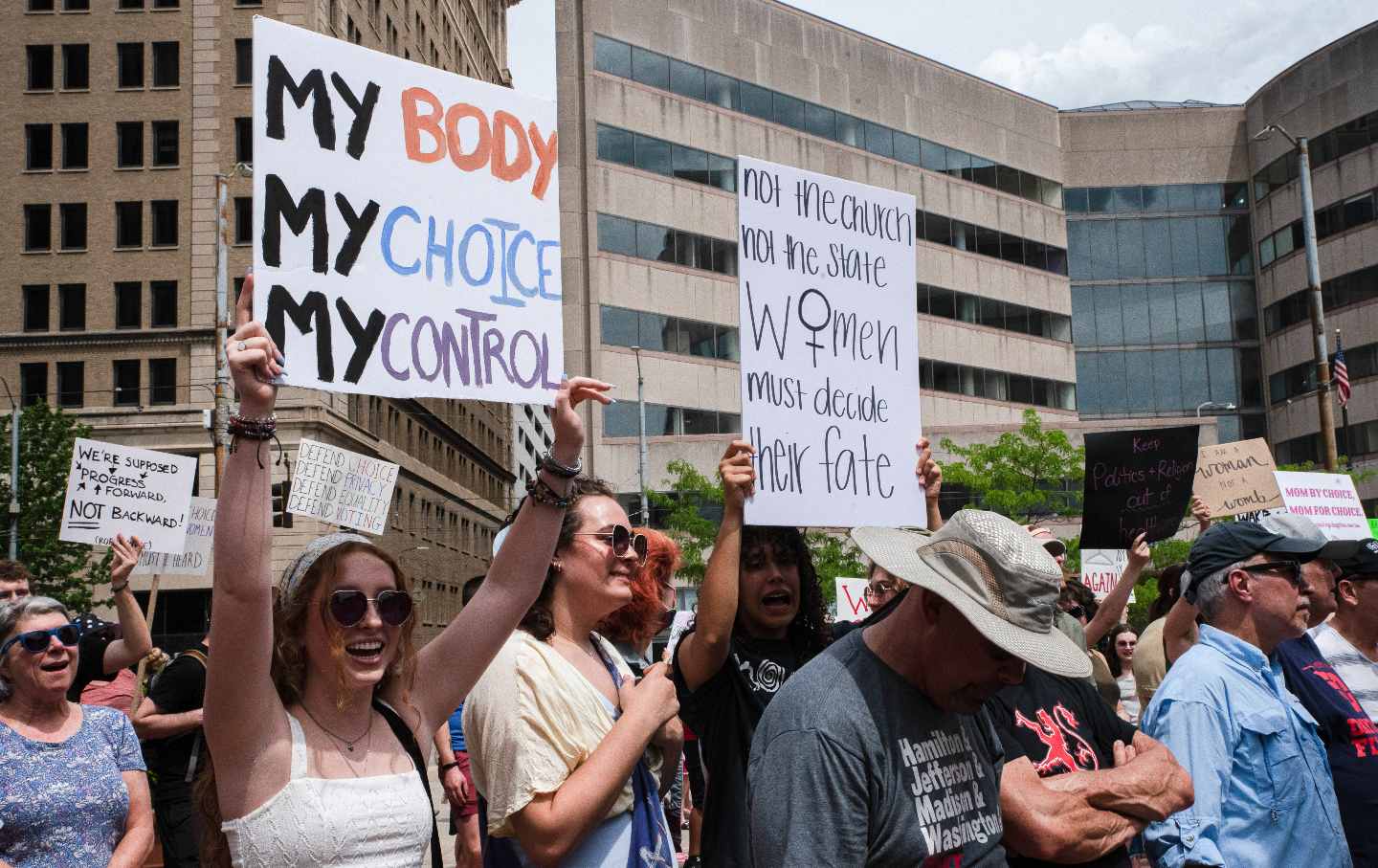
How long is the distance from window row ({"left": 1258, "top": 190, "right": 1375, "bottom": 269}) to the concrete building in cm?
4119

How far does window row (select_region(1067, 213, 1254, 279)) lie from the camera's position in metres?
64.6

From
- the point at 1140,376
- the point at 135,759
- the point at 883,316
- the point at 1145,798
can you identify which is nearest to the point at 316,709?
the point at 1145,798

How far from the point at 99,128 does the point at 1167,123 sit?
156 feet

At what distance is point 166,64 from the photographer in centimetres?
5325

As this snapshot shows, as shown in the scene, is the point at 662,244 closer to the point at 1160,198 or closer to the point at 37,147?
the point at 37,147

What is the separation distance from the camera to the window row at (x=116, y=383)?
51000mm

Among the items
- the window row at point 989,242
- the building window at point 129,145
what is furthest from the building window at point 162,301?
the window row at point 989,242

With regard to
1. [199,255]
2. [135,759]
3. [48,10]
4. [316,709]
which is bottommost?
[135,759]

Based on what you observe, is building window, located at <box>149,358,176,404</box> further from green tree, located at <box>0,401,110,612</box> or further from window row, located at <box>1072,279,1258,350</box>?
window row, located at <box>1072,279,1258,350</box>

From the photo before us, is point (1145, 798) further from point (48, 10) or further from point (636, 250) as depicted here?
point (48, 10)

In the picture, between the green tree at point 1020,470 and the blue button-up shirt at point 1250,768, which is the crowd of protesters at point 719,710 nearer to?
the blue button-up shirt at point 1250,768

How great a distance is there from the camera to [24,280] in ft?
171

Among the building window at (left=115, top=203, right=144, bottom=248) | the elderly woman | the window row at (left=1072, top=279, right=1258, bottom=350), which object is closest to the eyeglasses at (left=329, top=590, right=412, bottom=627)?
the elderly woman

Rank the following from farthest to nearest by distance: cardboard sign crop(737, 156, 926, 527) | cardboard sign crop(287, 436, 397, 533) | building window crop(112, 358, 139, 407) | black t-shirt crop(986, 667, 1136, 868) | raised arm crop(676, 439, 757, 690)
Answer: building window crop(112, 358, 139, 407) → cardboard sign crop(287, 436, 397, 533) → cardboard sign crop(737, 156, 926, 527) → raised arm crop(676, 439, 757, 690) → black t-shirt crop(986, 667, 1136, 868)
